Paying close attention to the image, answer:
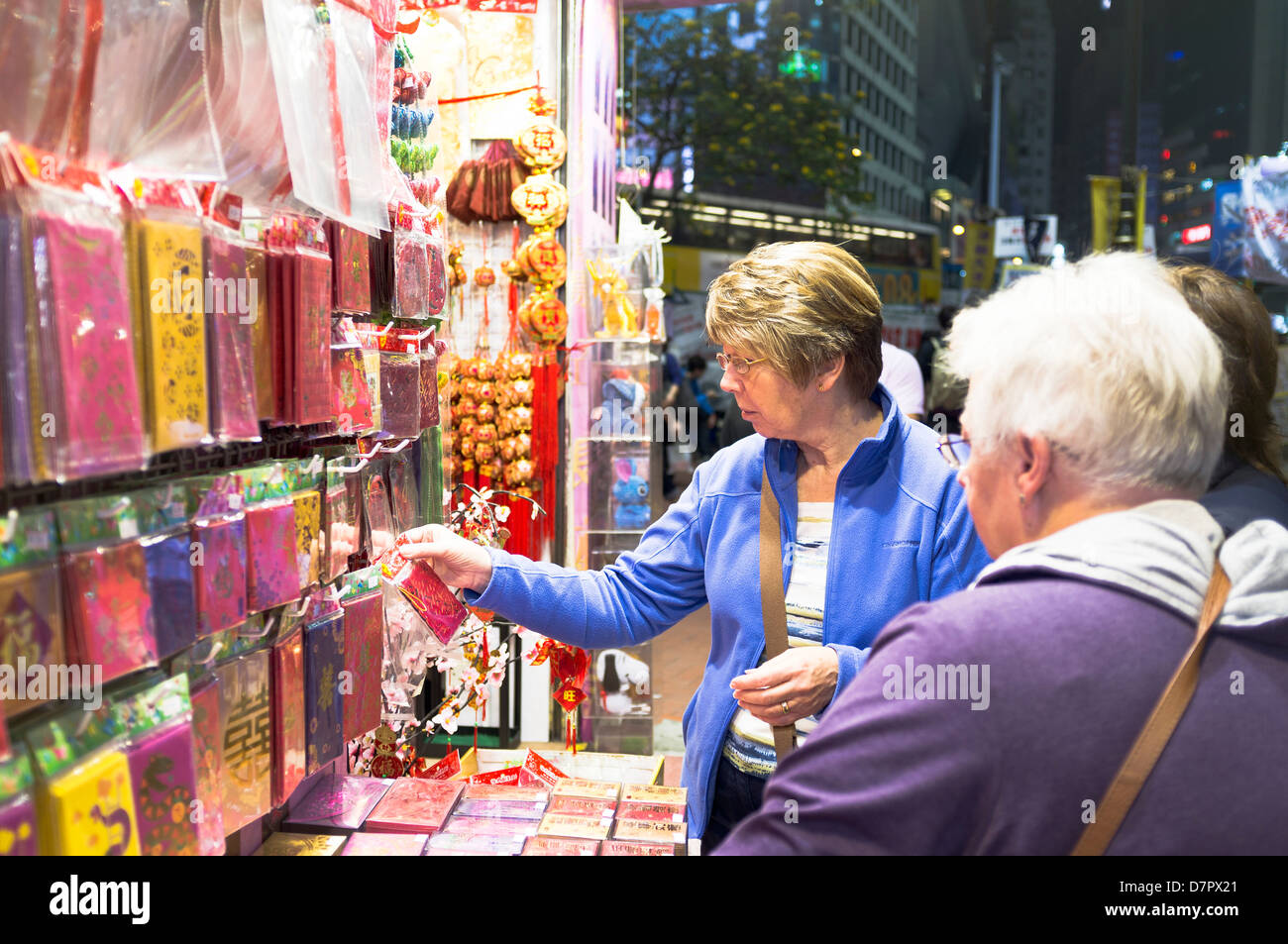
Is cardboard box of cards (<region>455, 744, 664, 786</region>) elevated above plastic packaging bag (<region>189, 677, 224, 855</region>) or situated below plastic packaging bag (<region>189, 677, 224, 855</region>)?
below

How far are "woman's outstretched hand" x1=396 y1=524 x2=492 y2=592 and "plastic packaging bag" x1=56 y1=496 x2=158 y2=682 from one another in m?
0.79

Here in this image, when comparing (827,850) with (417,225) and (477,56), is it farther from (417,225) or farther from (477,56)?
(477,56)

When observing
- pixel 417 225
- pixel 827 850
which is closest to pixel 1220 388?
pixel 827 850

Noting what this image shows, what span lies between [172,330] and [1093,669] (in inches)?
42.1

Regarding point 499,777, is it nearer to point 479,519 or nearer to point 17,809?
point 479,519

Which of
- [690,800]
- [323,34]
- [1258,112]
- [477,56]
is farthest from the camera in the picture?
[1258,112]

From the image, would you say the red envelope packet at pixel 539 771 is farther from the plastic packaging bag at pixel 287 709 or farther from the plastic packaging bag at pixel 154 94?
the plastic packaging bag at pixel 154 94

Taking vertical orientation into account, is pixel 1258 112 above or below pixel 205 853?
above

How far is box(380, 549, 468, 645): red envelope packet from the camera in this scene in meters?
1.89

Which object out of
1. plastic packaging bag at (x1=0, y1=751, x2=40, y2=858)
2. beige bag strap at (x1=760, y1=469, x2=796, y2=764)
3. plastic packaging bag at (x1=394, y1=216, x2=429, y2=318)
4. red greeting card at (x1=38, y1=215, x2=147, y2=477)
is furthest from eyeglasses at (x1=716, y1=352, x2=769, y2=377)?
plastic packaging bag at (x1=0, y1=751, x2=40, y2=858)

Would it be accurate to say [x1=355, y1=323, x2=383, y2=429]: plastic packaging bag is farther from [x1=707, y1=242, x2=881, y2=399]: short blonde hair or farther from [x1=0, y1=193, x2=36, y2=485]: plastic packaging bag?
[x1=0, y1=193, x2=36, y2=485]: plastic packaging bag

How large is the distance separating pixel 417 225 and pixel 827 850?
1586 mm

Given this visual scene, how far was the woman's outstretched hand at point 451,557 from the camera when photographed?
6.32ft

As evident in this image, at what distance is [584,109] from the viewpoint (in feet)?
15.9
